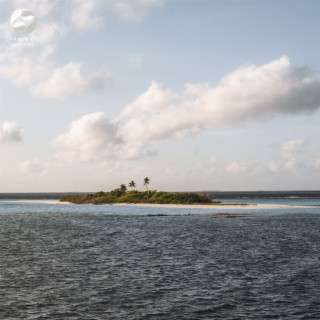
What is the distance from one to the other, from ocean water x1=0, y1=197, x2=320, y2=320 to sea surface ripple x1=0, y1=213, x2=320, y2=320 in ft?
0.24

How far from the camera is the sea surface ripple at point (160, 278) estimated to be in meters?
30.6

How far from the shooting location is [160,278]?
41000mm

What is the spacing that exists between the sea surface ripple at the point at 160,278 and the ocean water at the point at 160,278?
0.24 feet

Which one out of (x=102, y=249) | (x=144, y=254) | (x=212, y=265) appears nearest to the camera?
(x=212, y=265)

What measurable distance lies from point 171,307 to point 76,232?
57499 millimetres

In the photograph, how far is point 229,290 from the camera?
36.4 m

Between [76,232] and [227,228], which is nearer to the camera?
[76,232]

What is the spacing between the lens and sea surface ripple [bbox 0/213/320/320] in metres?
30.6

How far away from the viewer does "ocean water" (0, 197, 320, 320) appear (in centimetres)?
3059

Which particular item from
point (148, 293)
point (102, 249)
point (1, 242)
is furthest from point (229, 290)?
point (1, 242)

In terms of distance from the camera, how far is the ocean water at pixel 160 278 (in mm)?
30594

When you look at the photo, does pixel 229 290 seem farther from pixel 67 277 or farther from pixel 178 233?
pixel 178 233

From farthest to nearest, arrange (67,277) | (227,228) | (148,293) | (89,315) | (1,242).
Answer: (227,228) → (1,242) → (67,277) → (148,293) → (89,315)

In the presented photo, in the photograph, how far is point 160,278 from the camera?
41000 mm
